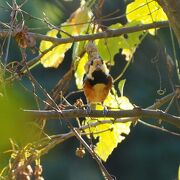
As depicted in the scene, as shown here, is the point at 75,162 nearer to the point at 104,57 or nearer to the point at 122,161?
the point at 122,161

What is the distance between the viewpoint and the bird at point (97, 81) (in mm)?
921

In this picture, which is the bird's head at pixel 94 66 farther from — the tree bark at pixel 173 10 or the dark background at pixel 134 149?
the dark background at pixel 134 149

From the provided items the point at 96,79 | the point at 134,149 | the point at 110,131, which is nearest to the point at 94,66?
the point at 96,79

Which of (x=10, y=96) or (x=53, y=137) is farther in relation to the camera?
(x=53, y=137)

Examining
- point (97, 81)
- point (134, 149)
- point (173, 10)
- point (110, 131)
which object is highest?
point (173, 10)

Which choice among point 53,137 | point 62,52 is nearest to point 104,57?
point 62,52

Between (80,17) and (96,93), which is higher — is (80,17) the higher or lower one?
the higher one

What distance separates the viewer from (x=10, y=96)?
23 cm

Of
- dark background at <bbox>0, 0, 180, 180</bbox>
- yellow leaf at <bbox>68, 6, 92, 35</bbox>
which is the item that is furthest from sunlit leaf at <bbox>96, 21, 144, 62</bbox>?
dark background at <bbox>0, 0, 180, 180</bbox>

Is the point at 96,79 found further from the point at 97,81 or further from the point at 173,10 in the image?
the point at 173,10

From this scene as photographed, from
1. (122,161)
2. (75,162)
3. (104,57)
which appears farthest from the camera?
(122,161)

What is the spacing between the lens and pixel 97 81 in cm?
100

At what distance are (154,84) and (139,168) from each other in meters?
1.07

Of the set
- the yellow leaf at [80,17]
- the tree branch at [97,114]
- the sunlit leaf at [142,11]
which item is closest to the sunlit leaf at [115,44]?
the sunlit leaf at [142,11]
